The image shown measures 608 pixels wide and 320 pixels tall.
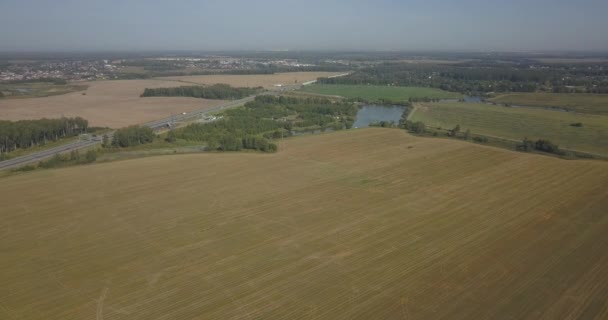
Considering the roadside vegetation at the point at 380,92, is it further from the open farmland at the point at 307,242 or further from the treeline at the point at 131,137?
the open farmland at the point at 307,242

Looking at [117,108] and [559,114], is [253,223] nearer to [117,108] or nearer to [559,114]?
[117,108]

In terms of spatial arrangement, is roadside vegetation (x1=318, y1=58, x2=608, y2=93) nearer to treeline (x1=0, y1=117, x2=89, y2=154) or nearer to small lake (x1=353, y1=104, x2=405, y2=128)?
small lake (x1=353, y1=104, x2=405, y2=128)

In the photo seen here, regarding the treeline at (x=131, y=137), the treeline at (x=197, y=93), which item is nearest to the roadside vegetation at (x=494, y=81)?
the treeline at (x=197, y=93)

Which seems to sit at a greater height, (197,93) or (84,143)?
(197,93)

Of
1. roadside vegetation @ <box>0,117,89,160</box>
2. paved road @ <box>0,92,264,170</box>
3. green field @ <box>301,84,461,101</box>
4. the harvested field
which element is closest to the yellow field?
the harvested field

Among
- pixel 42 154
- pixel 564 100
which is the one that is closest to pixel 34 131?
pixel 42 154

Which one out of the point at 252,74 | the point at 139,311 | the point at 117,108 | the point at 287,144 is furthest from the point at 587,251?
the point at 252,74

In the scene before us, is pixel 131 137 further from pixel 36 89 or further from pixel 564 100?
pixel 564 100
